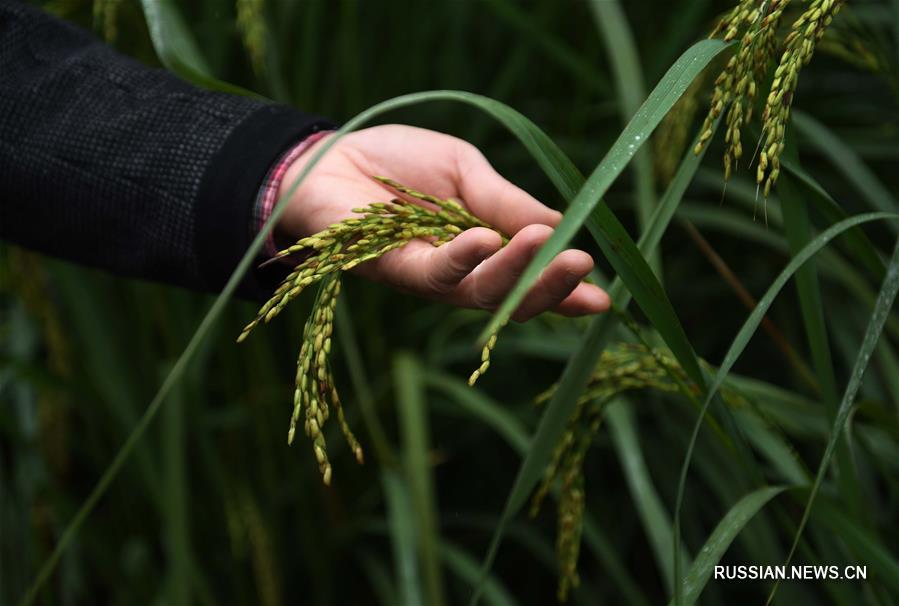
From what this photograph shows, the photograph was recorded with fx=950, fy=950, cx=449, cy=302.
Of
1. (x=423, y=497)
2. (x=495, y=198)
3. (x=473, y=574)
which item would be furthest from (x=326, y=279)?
(x=473, y=574)

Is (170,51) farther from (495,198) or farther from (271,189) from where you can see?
(495,198)

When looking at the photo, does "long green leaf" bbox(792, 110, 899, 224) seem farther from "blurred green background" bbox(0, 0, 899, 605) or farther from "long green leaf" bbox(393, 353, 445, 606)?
"long green leaf" bbox(393, 353, 445, 606)

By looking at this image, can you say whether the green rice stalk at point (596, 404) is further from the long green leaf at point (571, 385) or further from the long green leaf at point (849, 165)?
the long green leaf at point (849, 165)

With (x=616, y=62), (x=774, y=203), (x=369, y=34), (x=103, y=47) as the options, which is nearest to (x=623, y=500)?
(x=774, y=203)

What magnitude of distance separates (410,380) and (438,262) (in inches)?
19.4

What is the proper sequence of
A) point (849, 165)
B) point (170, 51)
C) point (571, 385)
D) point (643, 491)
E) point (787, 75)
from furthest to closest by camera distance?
point (849, 165)
point (643, 491)
point (170, 51)
point (571, 385)
point (787, 75)

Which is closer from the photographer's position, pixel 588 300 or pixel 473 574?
pixel 588 300

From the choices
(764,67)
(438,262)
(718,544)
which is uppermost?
(764,67)

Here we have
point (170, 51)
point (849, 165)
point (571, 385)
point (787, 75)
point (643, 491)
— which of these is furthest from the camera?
point (849, 165)

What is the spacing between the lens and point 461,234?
495 millimetres

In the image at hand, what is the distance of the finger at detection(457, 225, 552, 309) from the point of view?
0.49m

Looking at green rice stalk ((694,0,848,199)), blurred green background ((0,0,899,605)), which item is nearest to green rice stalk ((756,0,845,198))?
green rice stalk ((694,0,848,199))

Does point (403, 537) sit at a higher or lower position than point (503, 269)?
lower

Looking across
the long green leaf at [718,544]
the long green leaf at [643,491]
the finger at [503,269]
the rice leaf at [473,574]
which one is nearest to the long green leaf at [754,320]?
the long green leaf at [718,544]
